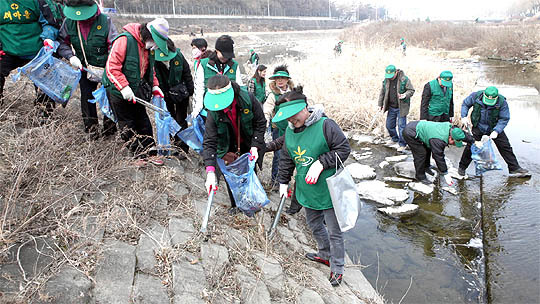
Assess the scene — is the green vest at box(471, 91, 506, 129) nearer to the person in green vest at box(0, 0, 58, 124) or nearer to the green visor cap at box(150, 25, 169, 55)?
the green visor cap at box(150, 25, 169, 55)

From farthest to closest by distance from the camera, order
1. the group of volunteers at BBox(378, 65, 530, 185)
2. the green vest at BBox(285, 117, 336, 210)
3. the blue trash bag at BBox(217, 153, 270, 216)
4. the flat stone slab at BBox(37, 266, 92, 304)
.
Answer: the group of volunteers at BBox(378, 65, 530, 185) < the blue trash bag at BBox(217, 153, 270, 216) < the green vest at BBox(285, 117, 336, 210) < the flat stone slab at BBox(37, 266, 92, 304)

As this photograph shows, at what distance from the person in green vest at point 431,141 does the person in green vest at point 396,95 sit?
1303 mm

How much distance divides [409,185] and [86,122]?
4.78 metres

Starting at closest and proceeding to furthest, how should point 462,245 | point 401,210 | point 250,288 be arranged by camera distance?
1. point 250,288
2. point 462,245
3. point 401,210

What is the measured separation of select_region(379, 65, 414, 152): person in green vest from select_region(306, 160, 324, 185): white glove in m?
4.38

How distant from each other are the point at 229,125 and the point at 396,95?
14.6ft

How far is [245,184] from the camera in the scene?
332 cm

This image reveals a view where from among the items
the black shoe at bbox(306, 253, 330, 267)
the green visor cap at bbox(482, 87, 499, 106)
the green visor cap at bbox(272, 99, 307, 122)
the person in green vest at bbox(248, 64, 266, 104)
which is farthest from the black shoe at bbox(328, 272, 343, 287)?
the green visor cap at bbox(482, 87, 499, 106)

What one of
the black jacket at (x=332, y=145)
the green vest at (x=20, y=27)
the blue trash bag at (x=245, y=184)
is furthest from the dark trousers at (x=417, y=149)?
the green vest at (x=20, y=27)

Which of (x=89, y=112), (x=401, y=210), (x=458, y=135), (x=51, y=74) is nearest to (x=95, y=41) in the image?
(x=51, y=74)

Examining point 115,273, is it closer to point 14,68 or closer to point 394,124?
point 14,68

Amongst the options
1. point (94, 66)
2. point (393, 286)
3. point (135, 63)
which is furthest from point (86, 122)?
point (393, 286)

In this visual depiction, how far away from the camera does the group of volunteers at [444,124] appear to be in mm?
5020

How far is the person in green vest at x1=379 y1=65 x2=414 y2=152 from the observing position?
655 cm
